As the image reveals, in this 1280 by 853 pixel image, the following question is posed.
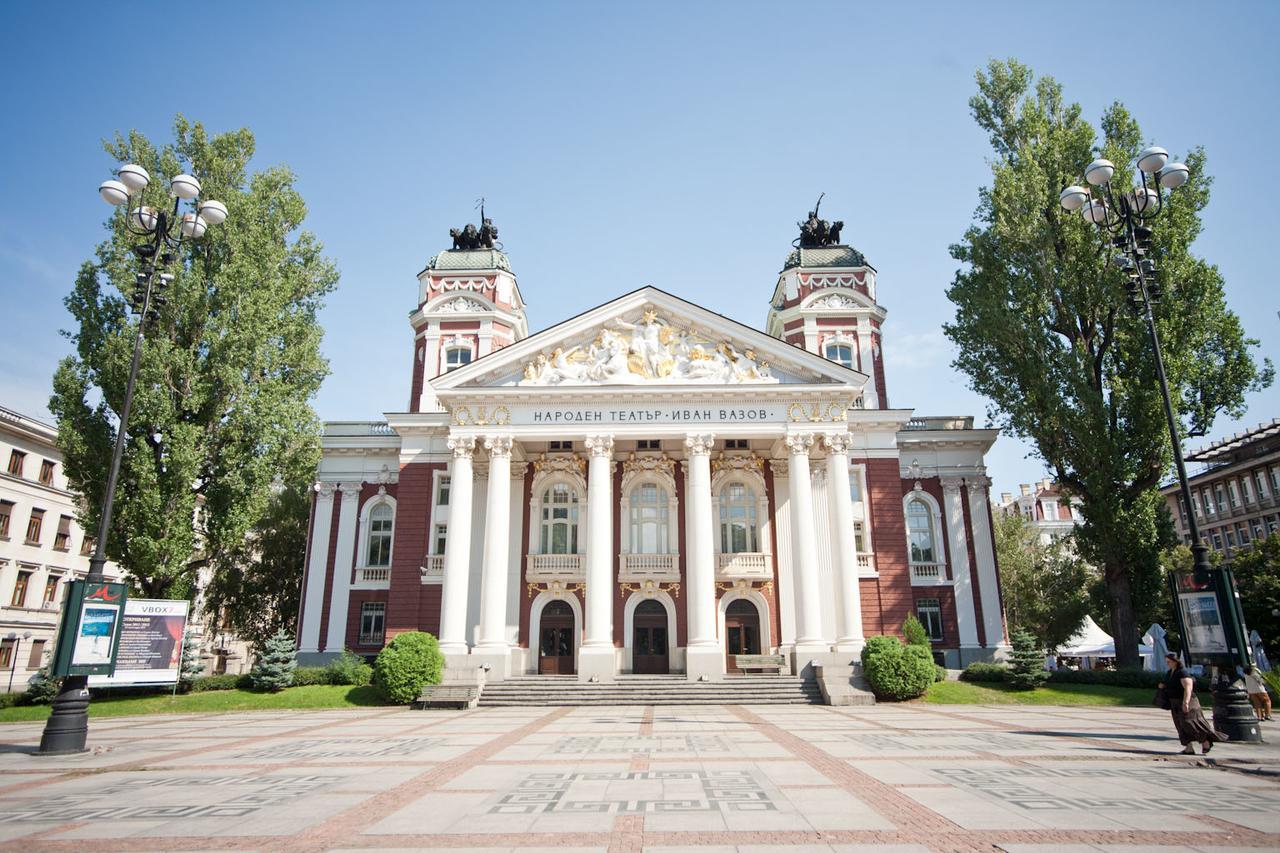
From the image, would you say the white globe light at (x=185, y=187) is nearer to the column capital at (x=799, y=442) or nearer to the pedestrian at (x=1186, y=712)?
the pedestrian at (x=1186, y=712)

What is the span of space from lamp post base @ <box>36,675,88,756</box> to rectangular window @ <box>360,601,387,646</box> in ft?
60.3

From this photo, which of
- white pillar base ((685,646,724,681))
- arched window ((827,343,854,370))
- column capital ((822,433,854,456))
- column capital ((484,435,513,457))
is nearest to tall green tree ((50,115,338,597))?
column capital ((484,435,513,457))

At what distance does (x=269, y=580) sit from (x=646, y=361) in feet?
82.2

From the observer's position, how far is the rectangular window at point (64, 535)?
40.6 m

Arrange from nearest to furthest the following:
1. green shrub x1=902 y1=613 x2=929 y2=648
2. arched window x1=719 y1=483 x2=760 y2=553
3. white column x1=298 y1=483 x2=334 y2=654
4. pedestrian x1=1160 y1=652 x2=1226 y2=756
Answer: pedestrian x1=1160 y1=652 x2=1226 y2=756 < green shrub x1=902 y1=613 x2=929 y2=648 < arched window x1=719 y1=483 x2=760 y2=553 < white column x1=298 y1=483 x2=334 y2=654

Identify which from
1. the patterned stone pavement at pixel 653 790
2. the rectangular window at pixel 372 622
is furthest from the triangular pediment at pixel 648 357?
the patterned stone pavement at pixel 653 790

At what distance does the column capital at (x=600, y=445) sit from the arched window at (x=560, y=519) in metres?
4.20

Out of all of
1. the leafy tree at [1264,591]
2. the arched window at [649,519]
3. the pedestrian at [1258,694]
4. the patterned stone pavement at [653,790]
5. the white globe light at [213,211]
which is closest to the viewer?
the patterned stone pavement at [653,790]

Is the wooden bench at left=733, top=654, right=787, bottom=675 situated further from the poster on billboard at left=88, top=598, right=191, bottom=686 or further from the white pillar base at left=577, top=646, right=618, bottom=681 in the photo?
the poster on billboard at left=88, top=598, right=191, bottom=686

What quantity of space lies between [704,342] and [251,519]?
18612 mm

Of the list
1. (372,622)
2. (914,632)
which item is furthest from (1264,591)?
(372,622)

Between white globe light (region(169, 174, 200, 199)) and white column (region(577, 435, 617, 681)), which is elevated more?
white globe light (region(169, 174, 200, 199))

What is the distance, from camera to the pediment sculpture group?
28906 mm

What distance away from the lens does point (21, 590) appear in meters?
37.6
